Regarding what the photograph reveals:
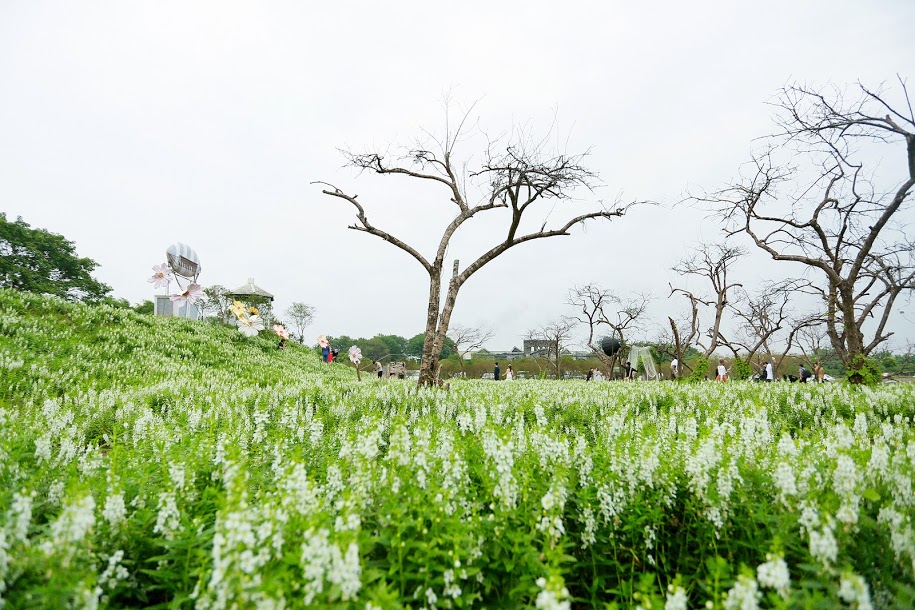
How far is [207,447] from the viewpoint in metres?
4.56

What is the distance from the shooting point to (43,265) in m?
41.7

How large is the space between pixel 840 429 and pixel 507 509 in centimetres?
365

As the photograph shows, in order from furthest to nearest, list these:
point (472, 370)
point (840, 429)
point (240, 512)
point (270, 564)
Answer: point (472, 370) < point (840, 429) < point (270, 564) < point (240, 512)

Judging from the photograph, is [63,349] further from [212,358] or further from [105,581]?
[105,581]

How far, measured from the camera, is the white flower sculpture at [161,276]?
26719 mm

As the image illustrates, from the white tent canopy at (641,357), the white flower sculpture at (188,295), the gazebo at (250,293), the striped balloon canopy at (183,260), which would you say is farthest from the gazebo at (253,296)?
the white tent canopy at (641,357)

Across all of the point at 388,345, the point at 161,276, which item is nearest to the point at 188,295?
the point at 161,276

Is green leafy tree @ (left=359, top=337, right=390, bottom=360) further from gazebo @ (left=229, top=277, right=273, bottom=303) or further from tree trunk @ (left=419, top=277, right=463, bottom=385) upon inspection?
tree trunk @ (left=419, top=277, right=463, bottom=385)

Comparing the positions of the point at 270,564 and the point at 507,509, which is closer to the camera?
the point at 270,564

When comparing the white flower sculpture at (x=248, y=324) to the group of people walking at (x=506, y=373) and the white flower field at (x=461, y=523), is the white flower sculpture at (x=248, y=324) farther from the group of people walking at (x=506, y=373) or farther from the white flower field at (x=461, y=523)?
the white flower field at (x=461, y=523)

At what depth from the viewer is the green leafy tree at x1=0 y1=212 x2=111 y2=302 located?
130 feet

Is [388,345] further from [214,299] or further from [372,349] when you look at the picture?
[214,299]

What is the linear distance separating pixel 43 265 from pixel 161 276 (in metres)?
25.4

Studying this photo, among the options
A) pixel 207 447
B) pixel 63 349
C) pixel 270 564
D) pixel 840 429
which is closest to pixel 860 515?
pixel 840 429
